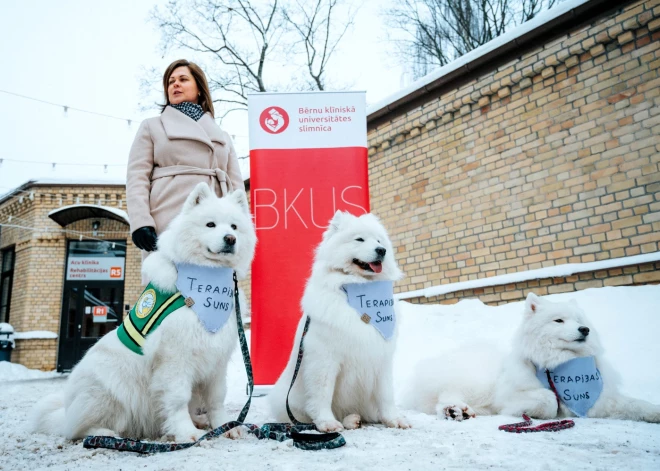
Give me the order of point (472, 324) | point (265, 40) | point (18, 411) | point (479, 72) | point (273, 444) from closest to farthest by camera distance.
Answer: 1. point (273, 444)
2. point (18, 411)
3. point (472, 324)
4. point (479, 72)
5. point (265, 40)

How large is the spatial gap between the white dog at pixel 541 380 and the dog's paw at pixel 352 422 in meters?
0.71

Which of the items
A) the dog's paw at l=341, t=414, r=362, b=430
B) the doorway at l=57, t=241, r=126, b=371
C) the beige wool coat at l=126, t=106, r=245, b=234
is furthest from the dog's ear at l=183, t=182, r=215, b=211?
the doorway at l=57, t=241, r=126, b=371

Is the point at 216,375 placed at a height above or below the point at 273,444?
above

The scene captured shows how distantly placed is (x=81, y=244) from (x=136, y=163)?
550 inches

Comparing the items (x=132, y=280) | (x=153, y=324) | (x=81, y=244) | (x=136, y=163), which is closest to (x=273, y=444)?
(x=153, y=324)

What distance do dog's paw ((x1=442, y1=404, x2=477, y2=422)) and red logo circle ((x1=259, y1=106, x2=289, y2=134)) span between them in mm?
3093

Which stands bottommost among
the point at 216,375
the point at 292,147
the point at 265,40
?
the point at 216,375

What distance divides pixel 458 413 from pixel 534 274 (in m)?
3.10

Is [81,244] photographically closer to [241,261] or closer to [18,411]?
[18,411]

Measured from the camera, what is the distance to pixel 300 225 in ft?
15.1

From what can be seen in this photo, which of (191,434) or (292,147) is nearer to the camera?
(191,434)

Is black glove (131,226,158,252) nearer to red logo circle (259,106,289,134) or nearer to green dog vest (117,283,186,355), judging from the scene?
green dog vest (117,283,186,355)

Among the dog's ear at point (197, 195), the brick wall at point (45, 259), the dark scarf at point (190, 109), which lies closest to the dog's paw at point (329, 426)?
the dog's ear at point (197, 195)

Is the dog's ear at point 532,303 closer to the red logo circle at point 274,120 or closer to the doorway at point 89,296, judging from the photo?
the red logo circle at point 274,120
